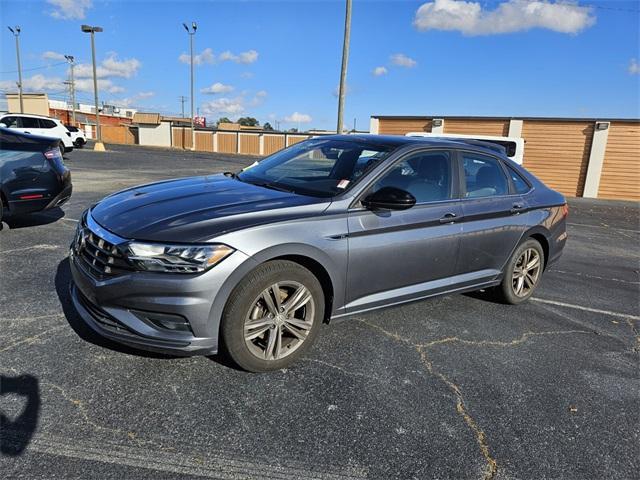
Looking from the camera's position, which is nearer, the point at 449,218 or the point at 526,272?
the point at 449,218

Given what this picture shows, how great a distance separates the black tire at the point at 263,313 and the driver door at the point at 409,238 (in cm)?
32

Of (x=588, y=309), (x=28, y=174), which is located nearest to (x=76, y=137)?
(x=28, y=174)

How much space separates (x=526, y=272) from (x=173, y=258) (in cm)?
370

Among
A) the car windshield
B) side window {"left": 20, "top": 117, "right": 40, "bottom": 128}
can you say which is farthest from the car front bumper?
side window {"left": 20, "top": 117, "right": 40, "bottom": 128}

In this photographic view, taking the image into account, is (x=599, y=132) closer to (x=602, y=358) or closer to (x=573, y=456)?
(x=602, y=358)

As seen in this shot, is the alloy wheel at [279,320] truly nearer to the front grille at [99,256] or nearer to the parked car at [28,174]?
the front grille at [99,256]

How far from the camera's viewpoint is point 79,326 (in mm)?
3664

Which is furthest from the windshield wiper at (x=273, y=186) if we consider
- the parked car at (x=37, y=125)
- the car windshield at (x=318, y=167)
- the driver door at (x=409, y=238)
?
the parked car at (x=37, y=125)

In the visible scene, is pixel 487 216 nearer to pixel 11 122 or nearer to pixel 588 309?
pixel 588 309

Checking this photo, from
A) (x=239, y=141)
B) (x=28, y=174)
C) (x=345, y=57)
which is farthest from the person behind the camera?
(x=239, y=141)

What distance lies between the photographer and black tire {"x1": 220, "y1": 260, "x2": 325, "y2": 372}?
9.62 ft

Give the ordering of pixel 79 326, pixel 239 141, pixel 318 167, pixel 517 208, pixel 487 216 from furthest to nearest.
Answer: pixel 239 141, pixel 517 208, pixel 487 216, pixel 318 167, pixel 79 326

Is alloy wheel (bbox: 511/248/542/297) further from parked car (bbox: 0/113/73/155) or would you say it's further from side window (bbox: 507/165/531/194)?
parked car (bbox: 0/113/73/155)

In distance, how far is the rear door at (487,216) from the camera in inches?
166
